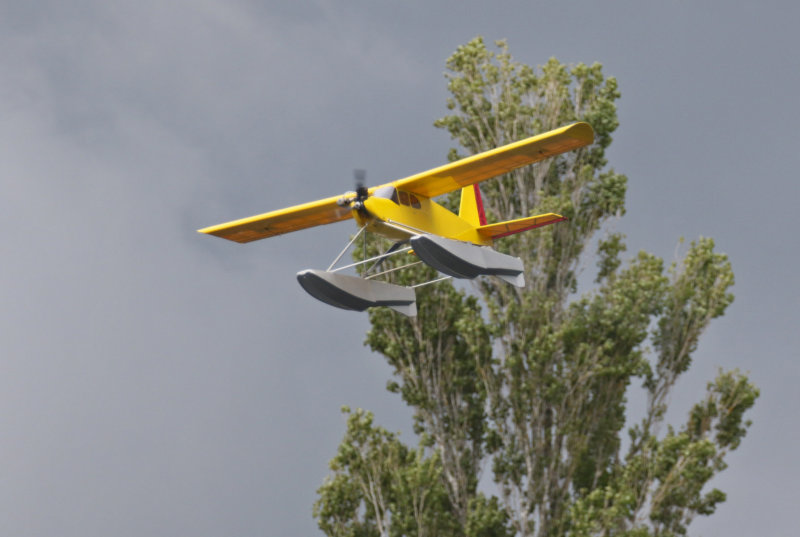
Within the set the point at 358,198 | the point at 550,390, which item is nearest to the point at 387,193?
the point at 358,198

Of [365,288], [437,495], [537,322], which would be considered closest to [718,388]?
Answer: [537,322]

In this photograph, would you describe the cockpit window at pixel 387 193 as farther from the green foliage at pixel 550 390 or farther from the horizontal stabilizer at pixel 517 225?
the green foliage at pixel 550 390

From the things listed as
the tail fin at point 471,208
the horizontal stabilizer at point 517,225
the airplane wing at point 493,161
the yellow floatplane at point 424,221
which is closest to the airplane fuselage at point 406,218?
the yellow floatplane at point 424,221

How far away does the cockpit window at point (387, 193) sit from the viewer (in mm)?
14625

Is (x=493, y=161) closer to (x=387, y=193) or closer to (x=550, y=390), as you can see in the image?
(x=387, y=193)

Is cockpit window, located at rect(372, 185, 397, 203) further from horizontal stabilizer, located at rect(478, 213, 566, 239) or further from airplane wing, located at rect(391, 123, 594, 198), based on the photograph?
horizontal stabilizer, located at rect(478, 213, 566, 239)

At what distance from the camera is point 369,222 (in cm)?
1461

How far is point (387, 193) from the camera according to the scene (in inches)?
577

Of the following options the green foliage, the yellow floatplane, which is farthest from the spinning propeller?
the green foliage

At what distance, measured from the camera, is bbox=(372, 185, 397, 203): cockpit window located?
14.6 m

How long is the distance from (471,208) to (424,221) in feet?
7.30

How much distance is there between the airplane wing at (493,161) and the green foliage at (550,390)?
6.39 m

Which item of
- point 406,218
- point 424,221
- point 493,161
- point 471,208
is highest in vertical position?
point 471,208

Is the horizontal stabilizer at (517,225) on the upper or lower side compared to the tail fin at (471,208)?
lower
